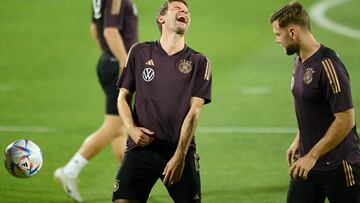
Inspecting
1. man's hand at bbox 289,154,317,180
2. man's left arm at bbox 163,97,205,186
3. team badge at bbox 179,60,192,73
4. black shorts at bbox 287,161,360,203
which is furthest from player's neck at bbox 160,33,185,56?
black shorts at bbox 287,161,360,203

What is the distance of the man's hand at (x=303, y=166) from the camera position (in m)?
6.80

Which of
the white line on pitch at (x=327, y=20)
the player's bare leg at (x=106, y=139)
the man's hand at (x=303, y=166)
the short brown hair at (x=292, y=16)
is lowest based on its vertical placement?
the white line on pitch at (x=327, y=20)

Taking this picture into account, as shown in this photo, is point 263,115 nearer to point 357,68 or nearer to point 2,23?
point 357,68

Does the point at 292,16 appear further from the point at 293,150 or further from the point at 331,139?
the point at 293,150

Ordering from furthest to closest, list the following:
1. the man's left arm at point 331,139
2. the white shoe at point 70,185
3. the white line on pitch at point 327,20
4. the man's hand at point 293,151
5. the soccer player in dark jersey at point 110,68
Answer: the white line on pitch at point 327,20 < the soccer player in dark jersey at point 110,68 < the white shoe at point 70,185 < the man's hand at point 293,151 < the man's left arm at point 331,139

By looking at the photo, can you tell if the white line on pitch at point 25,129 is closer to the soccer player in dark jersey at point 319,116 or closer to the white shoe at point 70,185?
the white shoe at point 70,185

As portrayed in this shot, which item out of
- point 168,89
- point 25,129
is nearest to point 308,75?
point 168,89

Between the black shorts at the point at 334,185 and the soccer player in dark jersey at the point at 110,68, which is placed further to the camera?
the soccer player in dark jersey at the point at 110,68

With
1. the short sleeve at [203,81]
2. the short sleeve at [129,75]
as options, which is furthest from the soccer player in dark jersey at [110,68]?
the short sleeve at [203,81]

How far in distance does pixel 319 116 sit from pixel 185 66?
121 cm

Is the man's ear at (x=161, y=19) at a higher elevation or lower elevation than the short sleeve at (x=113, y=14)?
higher

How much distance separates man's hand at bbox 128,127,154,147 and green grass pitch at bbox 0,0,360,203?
2695mm

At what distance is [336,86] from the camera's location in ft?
22.3

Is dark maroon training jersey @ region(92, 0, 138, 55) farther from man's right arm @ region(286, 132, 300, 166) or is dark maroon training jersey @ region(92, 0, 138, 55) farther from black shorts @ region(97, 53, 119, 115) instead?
man's right arm @ region(286, 132, 300, 166)
